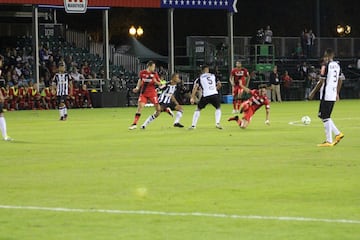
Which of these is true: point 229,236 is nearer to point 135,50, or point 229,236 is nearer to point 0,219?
point 0,219

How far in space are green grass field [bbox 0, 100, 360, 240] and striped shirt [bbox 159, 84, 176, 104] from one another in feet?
16.5

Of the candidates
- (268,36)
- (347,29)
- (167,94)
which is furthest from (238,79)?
(347,29)

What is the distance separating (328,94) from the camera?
2141 centimetres

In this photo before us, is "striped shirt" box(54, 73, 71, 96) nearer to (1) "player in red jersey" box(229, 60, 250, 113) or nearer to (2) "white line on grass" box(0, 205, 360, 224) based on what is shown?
(1) "player in red jersey" box(229, 60, 250, 113)

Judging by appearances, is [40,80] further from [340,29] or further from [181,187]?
[181,187]

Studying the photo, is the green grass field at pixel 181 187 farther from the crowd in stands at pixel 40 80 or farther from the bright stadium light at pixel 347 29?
the bright stadium light at pixel 347 29

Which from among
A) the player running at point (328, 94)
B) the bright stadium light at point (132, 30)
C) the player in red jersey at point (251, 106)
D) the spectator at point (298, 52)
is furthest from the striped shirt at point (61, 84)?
the spectator at point (298, 52)

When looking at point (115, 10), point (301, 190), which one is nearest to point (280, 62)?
point (115, 10)

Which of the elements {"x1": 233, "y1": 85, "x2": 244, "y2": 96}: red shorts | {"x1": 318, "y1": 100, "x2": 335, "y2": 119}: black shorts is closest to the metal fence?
{"x1": 233, "y1": 85, "x2": 244, "y2": 96}: red shorts

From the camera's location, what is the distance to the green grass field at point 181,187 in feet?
34.6

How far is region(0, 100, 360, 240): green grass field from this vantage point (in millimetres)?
10547

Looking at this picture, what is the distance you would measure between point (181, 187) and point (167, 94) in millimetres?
16605

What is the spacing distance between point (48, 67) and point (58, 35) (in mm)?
6601

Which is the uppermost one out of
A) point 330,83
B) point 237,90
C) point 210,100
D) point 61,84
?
point 61,84
